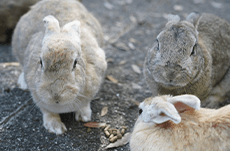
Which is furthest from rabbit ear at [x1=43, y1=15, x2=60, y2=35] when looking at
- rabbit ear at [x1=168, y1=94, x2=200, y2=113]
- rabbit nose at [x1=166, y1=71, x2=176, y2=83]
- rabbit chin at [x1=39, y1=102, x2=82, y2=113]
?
rabbit ear at [x1=168, y1=94, x2=200, y2=113]

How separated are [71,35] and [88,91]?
25.9 inches

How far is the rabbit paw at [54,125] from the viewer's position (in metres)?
2.73

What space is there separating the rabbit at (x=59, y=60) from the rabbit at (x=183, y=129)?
799 mm

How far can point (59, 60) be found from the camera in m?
2.21

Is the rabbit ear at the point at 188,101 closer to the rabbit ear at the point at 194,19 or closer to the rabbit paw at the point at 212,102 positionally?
the rabbit ear at the point at 194,19

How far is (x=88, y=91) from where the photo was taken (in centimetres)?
274

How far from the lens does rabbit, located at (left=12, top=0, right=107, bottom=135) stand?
88.0 inches

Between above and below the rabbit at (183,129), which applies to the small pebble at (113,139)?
below

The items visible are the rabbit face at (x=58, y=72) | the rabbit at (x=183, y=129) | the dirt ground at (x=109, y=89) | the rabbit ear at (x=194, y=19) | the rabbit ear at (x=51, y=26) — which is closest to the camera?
→ the rabbit at (x=183, y=129)

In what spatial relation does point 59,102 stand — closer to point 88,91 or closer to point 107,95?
point 88,91

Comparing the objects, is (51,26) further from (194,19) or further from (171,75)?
(194,19)

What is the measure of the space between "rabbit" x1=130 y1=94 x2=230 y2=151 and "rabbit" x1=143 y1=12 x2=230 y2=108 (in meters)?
0.49

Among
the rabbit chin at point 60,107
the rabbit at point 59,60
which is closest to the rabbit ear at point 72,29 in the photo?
the rabbit at point 59,60

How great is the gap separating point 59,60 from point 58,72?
0.11 metres
